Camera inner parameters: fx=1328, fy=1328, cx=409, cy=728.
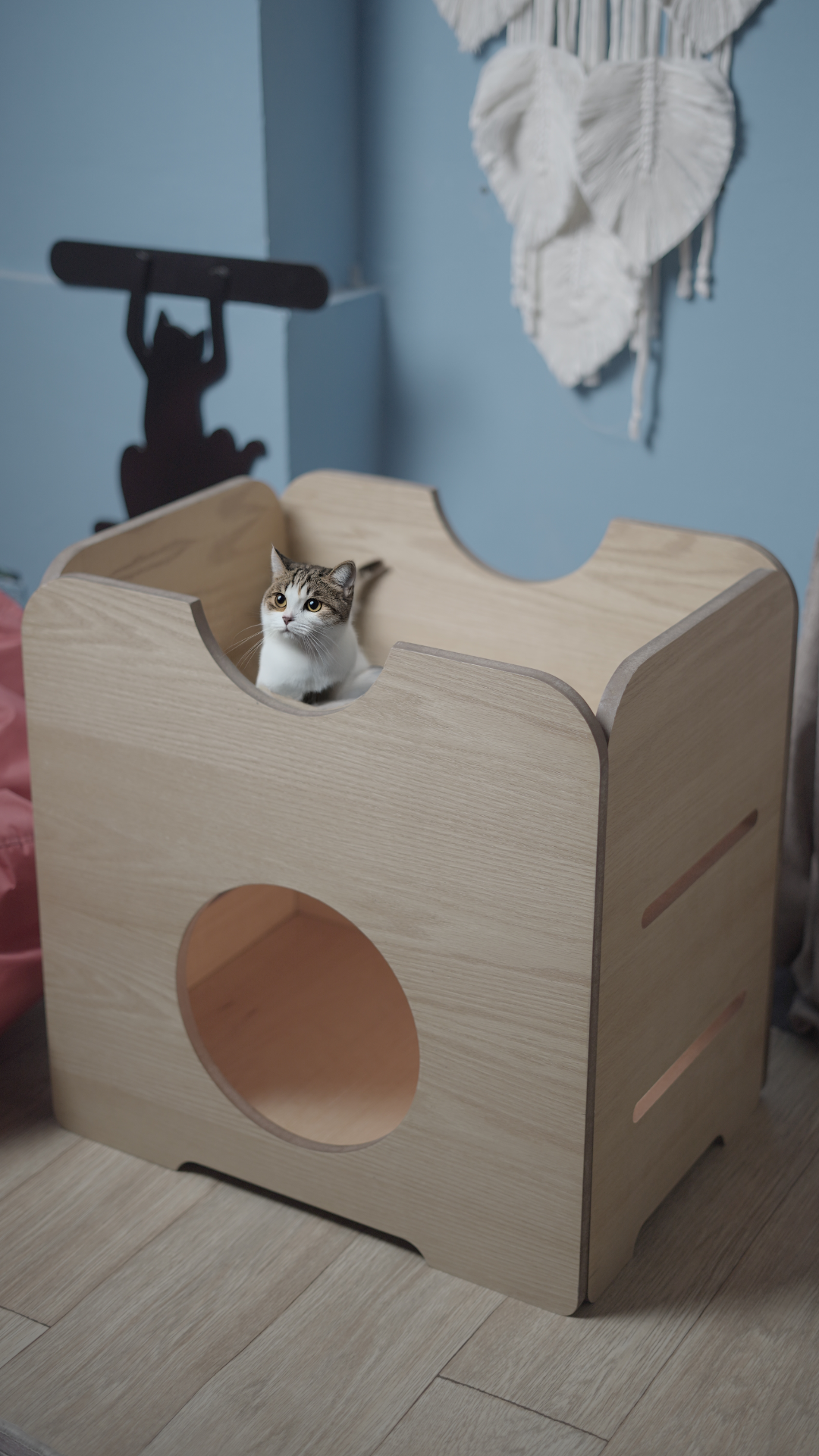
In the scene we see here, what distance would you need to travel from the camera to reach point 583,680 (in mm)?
1385

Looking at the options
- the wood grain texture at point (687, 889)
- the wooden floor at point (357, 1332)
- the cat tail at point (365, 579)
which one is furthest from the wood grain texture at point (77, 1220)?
the cat tail at point (365, 579)

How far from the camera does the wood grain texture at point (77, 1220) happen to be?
114 cm

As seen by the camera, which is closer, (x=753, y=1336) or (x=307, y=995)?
(x=753, y=1336)

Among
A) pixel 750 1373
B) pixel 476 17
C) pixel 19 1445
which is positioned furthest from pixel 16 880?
pixel 476 17

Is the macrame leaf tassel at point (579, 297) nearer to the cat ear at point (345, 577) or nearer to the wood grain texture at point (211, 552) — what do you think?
the wood grain texture at point (211, 552)

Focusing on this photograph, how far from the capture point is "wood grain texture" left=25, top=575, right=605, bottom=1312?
3.25 ft

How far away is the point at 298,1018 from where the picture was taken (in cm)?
147

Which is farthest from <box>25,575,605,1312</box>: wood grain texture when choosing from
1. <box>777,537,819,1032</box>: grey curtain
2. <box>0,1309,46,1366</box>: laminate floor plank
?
<box>777,537,819,1032</box>: grey curtain

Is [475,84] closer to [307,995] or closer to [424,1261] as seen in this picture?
[307,995]

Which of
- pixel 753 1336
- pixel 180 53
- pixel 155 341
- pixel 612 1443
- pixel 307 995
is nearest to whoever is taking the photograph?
pixel 612 1443

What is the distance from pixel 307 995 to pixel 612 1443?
2.07ft

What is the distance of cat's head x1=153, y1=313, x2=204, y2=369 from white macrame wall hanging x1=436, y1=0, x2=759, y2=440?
1.45 ft

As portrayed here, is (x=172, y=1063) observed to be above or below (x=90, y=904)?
below

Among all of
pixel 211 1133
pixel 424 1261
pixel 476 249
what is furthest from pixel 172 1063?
pixel 476 249
